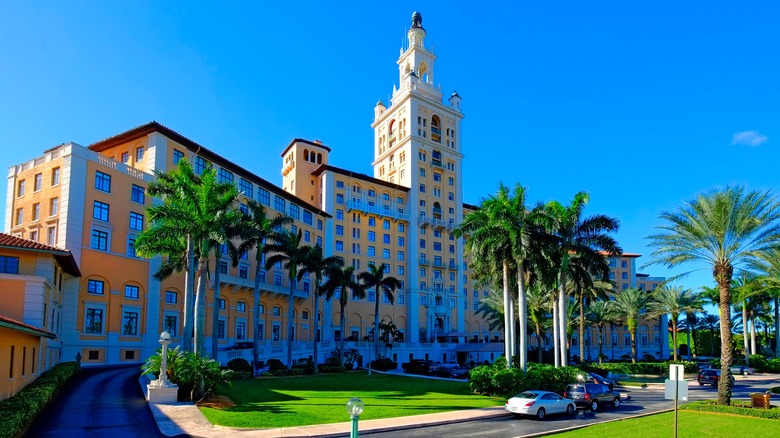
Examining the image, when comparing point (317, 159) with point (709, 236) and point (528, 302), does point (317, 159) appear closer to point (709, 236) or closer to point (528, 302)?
point (528, 302)

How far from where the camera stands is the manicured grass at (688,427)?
20.5 metres

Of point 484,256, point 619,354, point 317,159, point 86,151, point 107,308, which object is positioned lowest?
point 619,354

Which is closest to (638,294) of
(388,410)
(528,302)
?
(528,302)

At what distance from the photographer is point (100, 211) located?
4753 centimetres

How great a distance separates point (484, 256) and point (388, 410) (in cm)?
1483

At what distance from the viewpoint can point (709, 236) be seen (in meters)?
30.8

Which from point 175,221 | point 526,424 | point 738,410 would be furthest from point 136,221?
point 738,410

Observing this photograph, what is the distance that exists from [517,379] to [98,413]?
2216 centimetres

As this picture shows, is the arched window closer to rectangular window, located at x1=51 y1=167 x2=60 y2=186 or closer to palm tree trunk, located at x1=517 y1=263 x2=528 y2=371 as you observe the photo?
palm tree trunk, located at x1=517 y1=263 x2=528 y2=371

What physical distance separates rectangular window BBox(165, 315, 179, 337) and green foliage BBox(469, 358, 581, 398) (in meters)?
30.6

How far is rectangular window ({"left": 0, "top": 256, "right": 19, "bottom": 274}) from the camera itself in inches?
1201

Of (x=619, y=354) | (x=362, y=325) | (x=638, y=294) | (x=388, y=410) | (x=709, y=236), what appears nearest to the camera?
(x=388, y=410)

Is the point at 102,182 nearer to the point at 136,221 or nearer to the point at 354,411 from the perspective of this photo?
the point at 136,221

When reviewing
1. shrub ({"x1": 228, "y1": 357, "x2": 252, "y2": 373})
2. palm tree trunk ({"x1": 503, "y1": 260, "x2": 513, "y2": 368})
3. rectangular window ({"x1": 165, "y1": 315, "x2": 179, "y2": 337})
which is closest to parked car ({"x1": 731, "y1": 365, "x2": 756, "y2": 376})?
palm tree trunk ({"x1": 503, "y1": 260, "x2": 513, "y2": 368})
